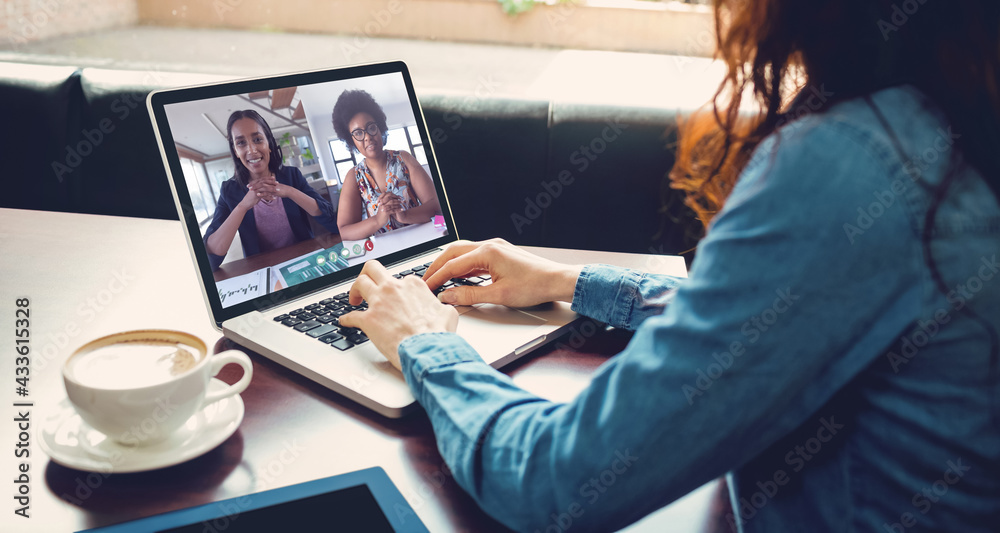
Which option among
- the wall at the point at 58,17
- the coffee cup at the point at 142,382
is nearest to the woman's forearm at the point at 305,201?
the coffee cup at the point at 142,382

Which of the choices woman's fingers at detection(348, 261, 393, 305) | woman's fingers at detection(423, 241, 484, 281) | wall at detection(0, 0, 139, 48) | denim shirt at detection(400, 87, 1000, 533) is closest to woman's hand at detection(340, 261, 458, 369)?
woman's fingers at detection(348, 261, 393, 305)

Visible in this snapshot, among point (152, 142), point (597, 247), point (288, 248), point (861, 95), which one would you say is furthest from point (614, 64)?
point (861, 95)

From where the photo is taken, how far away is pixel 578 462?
1.59ft

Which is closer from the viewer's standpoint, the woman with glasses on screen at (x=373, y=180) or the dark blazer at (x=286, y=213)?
the dark blazer at (x=286, y=213)

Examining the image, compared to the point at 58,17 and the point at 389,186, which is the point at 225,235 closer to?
the point at 389,186

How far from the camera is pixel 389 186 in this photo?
104 cm

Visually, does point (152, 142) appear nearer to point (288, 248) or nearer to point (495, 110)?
point (495, 110)

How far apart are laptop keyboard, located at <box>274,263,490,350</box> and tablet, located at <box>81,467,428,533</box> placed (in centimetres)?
24

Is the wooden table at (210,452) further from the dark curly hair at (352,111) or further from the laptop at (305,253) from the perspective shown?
the dark curly hair at (352,111)

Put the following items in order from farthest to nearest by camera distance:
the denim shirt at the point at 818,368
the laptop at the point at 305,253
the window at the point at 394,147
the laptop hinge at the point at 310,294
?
the window at the point at 394,147, the laptop hinge at the point at 310,294, the laptop at the point at 305,253, the denim shirt at the point at 818,368

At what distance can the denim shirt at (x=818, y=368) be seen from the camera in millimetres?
427

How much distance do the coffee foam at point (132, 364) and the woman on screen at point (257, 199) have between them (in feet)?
0.72

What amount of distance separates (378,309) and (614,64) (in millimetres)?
2581

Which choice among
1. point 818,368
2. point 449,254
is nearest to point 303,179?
point 449,254
